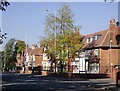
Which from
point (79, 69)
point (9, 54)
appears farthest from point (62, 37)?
point (9, 54)

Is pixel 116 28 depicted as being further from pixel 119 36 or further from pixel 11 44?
pixel 11 44

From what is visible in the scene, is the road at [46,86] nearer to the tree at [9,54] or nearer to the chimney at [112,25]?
the chimney at [112,25]

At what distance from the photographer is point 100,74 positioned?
4278 centimetres

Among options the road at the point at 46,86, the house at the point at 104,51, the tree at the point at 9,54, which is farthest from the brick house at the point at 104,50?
the tree at the point at 9,54

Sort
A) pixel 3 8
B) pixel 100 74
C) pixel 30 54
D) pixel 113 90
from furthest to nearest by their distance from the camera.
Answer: pixel 30 54 < pixel 100 74 < pixel 113 90 < pixel 3 8

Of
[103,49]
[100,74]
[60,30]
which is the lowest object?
[100,74]

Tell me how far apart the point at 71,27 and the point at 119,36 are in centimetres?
1313

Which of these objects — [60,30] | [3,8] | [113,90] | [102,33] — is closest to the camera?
[3,8]

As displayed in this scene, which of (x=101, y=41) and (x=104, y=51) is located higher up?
(x=101, y=41)

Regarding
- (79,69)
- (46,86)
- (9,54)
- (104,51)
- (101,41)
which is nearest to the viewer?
(46,86)

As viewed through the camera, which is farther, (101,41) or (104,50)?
(101,41)

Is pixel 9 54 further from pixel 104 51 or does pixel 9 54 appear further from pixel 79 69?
pixel 79 69

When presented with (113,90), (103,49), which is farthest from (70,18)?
(113,90)

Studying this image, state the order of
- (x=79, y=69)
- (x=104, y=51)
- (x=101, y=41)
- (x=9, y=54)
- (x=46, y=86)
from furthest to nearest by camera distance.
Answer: (x=9, y=54) → (x=101, y=41) → (x=104, y=51) → (x=79, y=69) → (x=46, y=86)
